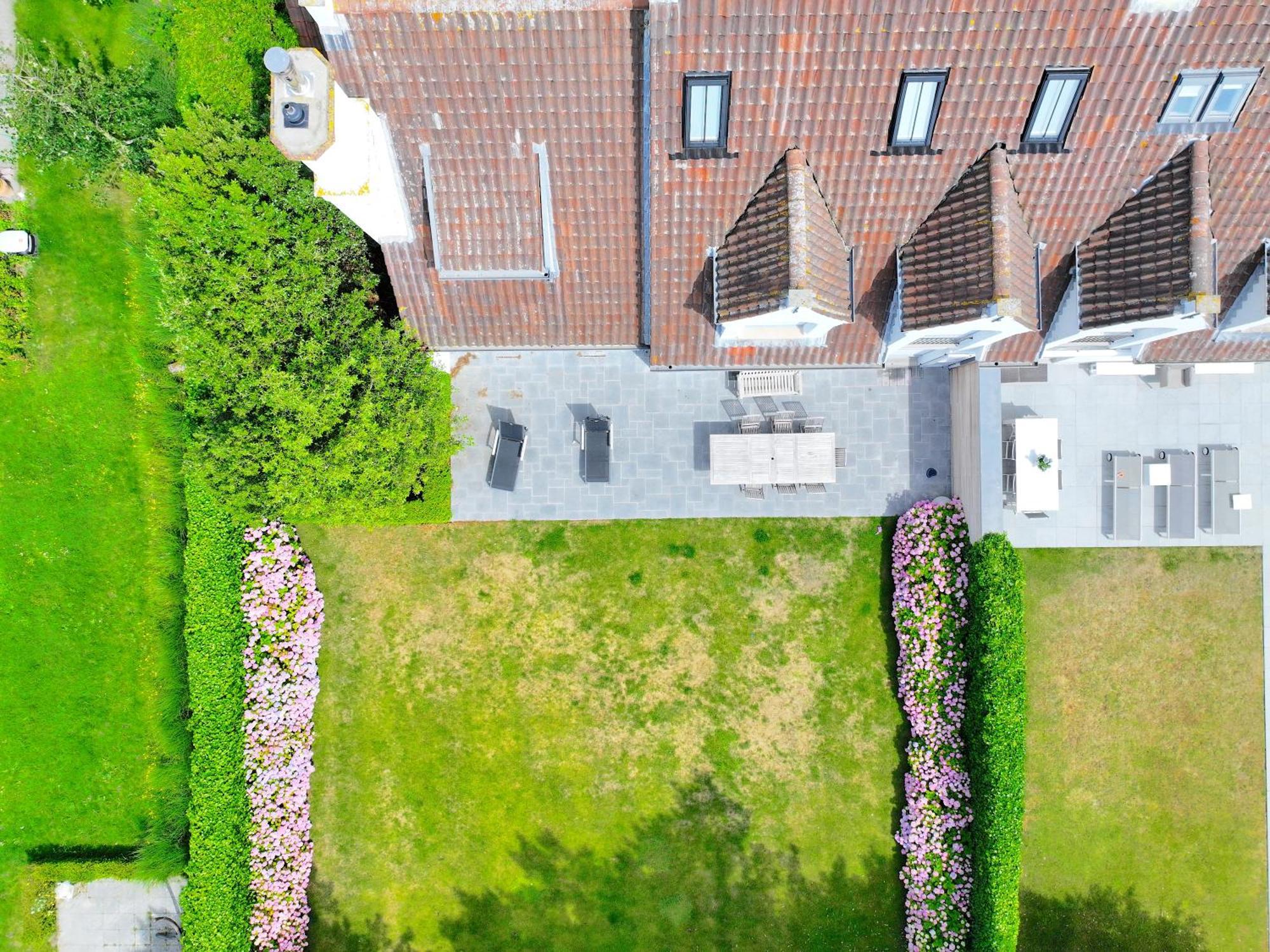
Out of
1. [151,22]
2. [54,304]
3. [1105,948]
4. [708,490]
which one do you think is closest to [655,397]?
[708,490]

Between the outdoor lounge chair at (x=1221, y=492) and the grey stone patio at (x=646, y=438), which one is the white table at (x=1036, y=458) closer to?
the grey stone patio at (x=646, y=438)

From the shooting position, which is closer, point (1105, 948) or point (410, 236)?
point (410, 236)

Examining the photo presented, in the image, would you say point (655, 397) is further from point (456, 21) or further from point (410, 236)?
point (456, 21)

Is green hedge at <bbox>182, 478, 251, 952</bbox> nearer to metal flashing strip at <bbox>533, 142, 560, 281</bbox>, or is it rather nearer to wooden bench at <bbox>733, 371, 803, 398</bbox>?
metal flashing strip at <bbox>533, 142, 560, 281</bbox>

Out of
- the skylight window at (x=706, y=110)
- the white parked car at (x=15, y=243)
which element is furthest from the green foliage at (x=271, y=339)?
the skylight window at (x=706, y=110)

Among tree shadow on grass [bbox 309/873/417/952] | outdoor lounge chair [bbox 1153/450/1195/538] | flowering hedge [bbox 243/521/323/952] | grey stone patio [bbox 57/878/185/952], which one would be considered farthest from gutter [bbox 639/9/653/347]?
grey stone patio [bbox 57/878/185/952]

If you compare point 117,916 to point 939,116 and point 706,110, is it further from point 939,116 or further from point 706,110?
point 939,116
